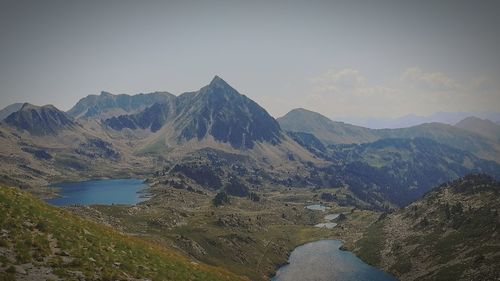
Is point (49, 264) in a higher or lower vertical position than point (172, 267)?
higher

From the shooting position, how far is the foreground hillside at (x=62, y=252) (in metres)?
25.6

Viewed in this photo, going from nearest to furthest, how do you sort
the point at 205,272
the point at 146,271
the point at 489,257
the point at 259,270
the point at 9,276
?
the point at 9,276, the point at 146,271, the point at 205,272, the point at 489,257, the point at 259,270

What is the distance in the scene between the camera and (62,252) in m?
29.1

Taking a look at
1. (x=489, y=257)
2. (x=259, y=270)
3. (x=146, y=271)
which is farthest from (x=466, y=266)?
(x=146, y=271)

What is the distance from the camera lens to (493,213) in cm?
19362

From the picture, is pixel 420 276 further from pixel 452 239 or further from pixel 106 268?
pixel 106 268

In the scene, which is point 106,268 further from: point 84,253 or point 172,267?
point 172,267

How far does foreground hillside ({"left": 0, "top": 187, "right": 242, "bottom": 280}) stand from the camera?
25.6 meters

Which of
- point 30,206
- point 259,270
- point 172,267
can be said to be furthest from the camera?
point 259,270

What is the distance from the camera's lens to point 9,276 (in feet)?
75.2

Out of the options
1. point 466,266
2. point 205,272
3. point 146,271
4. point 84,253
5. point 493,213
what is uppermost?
point 84,253

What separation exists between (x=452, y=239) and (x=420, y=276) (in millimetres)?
34023

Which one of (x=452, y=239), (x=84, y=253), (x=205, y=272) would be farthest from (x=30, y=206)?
(x=452, y=239)

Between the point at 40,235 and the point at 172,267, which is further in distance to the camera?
the point at 172,267
